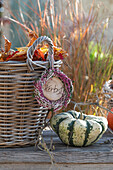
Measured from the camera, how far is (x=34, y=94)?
952 mm

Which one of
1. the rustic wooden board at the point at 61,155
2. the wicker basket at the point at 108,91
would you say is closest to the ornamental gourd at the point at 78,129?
the rustic wooden board at the point at 61,155

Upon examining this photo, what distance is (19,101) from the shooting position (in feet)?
3.13

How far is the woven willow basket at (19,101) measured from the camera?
0.94 m

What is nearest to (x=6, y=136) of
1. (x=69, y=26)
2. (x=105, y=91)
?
(x=105, y=91)

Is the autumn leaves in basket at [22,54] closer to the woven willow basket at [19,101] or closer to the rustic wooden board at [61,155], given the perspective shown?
the woven willow basket at [19,101]

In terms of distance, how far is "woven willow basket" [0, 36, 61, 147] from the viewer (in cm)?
94

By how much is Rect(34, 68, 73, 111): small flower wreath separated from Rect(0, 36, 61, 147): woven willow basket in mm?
31

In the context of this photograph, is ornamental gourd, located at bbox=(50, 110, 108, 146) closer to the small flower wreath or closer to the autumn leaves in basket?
the small flower wreath

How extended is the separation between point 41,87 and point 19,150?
268mm

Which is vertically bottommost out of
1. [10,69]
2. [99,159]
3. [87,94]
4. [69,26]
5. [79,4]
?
[99,159]

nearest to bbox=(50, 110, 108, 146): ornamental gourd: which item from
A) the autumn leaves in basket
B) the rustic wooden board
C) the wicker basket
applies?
the rustic wooden board

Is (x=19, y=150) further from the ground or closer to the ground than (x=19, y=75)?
closer to the ground

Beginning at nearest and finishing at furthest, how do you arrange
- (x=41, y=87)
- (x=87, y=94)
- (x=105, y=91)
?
(x=41, y=87), (x=105, y=91), (x=87, y=94)

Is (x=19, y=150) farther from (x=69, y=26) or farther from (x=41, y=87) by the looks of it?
(x=69, y=26)
